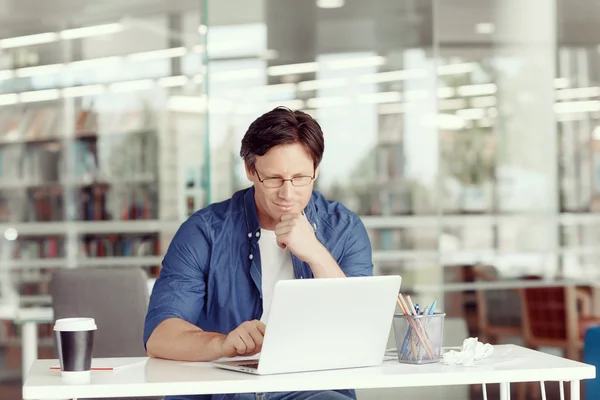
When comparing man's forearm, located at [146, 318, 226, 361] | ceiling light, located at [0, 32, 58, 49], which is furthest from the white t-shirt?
ceiling light, located at [0, 32, 58, 49]

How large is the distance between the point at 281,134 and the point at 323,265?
1.12 feet

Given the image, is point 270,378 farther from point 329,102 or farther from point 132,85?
point 132,85

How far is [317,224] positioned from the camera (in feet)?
8.33

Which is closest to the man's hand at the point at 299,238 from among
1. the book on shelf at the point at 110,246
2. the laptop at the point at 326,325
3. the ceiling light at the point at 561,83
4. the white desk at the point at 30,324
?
the laptop at the point at 326,325

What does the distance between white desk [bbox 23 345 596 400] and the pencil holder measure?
33 mm

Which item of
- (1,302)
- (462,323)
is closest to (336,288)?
(462,323)

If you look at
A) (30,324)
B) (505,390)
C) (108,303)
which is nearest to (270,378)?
(505,390)

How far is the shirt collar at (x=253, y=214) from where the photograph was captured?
249cm

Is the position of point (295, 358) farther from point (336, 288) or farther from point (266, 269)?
point (266, 269)

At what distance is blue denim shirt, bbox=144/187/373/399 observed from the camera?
239 centimetres

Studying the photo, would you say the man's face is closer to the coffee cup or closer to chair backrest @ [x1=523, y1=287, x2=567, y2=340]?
the coffee cup

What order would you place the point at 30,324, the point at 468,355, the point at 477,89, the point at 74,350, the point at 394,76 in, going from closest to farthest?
1. the point at 74,350
2. the point at 468,355
3. the point at 30,324
4. the point at 394,76
5. the point at 477,89

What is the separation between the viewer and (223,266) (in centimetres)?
245

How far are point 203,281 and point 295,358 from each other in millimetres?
593
